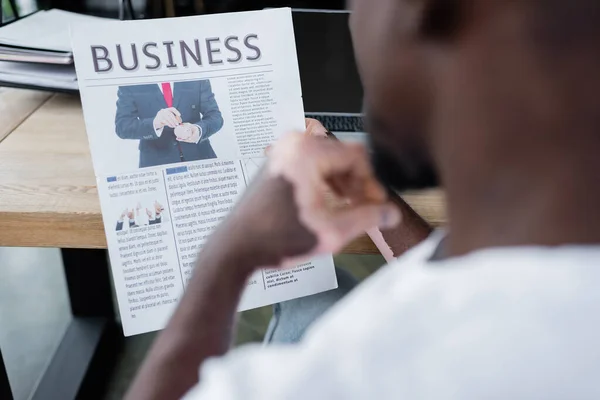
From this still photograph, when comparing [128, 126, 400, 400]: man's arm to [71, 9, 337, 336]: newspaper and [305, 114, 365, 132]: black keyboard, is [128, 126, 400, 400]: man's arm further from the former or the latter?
[305, 114, 365, 132]: black keyboard

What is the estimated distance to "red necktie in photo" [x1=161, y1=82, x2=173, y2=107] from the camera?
2.28 feet

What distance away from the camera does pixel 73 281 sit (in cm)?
141

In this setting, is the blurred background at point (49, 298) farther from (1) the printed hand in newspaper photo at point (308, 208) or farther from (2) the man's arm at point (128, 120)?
(1) the printed hand in newspaper photo at point (308, 208)

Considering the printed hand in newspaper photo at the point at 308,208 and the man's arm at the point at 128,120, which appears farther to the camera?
the man's arm at the point at 128,120

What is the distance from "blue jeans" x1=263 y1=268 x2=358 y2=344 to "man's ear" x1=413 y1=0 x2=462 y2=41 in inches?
21.2

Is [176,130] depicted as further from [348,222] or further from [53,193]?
[348,222]

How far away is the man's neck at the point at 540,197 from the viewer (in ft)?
0.95

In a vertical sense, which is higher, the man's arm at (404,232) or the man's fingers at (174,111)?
the man's fingers at (174,111)

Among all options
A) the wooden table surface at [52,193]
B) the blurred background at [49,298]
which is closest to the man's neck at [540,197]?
the wooden table surface at [52,193]

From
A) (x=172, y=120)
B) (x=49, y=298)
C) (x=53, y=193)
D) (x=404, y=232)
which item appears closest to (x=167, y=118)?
(x=172, y=120)

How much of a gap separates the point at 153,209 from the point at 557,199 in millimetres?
478

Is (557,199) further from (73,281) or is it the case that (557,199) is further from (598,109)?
(73,281)

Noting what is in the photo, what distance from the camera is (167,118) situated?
695 mm

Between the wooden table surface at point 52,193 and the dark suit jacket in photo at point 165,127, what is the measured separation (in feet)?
0.30
